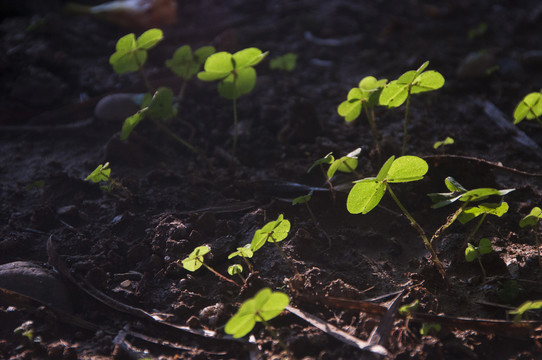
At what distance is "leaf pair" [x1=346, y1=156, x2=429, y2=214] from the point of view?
1426 millimetres

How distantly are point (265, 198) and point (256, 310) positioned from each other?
798 mm

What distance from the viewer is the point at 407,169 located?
56.8 inches

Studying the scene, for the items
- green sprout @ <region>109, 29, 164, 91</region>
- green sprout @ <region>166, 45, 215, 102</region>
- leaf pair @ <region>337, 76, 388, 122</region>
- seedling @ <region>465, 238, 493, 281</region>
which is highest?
green sprout @ <region>109, 29, 164, 91</region>

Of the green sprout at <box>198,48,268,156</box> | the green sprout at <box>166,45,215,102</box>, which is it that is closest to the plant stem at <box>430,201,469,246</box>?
the green sprout at <box>198,48,268,156</box>

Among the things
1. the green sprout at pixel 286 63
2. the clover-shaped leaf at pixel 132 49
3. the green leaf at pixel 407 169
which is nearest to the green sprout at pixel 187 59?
the clover-shaped leaf at pixel 132 49

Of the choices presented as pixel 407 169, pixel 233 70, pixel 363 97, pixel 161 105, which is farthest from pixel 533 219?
pixel 161 105

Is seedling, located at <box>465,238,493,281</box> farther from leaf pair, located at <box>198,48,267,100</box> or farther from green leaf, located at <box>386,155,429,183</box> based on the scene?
leaf pair, located at <box>198,48,267,100</box>

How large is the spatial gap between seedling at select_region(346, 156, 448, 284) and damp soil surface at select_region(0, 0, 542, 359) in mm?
259

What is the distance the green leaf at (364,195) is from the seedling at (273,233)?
22 cm

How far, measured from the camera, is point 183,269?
166 centimetres

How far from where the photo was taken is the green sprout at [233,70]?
6.39ft

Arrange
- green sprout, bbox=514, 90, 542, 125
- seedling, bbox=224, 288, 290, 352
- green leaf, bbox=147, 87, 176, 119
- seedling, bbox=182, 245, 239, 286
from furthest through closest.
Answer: green leaf, bbox=147, 87, 176, 119 < green sprout, bbox=514, 90, 542, 125 < seedling, bbox=182, 245, 239, 286 < seedling, bbox=224, 288, 290, 352

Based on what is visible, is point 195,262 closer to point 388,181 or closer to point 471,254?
point 388,181

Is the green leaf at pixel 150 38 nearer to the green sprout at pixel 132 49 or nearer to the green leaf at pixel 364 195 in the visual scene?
the green sprout at pixel 132 49
